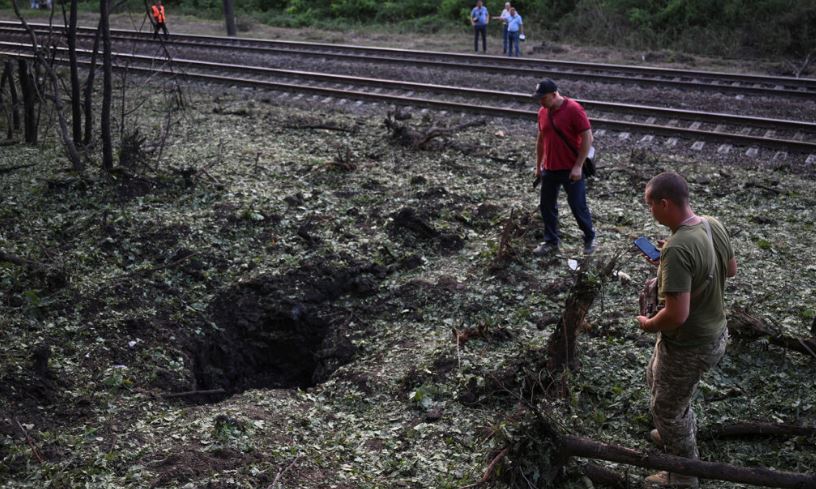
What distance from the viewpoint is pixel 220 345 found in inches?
305

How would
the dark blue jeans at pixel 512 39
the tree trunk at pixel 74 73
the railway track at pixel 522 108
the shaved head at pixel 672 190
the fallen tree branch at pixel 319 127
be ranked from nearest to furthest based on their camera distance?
the shaved head at pixel 672 190, the tree trunk at pixel 74 73, the railway track at pixel 522 108, the fallen tree branch at pixel 319 127, the dark blue jeans at pixel 512 39

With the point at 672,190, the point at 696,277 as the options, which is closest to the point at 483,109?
the point at 672,190

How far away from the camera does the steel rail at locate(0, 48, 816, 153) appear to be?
12.3m

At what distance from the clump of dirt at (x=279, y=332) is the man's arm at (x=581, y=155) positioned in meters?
2.33

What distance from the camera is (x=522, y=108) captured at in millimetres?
14859

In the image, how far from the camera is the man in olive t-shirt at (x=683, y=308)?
4.71m

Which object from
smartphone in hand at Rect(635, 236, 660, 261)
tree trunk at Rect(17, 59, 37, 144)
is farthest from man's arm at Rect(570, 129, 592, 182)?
tree trunk at Rect(17, 59, 37, 144)

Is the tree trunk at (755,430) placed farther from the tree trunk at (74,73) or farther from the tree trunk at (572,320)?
the tree trunk at (74,73)

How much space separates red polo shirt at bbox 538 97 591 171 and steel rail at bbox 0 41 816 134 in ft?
19.7

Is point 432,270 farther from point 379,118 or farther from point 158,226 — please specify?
point 379,118

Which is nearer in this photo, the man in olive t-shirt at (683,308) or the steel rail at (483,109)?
the man in olive t-shirt at (683,308)

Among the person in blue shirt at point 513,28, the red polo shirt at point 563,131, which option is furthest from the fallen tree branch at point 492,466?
the person in blue shirt at point 513,28

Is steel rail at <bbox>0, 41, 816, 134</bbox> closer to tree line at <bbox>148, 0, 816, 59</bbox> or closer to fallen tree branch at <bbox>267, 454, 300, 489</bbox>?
fallen tree branch at <bbox>267, 454, 300, 489</bbox>

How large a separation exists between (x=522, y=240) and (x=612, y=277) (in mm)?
1242
